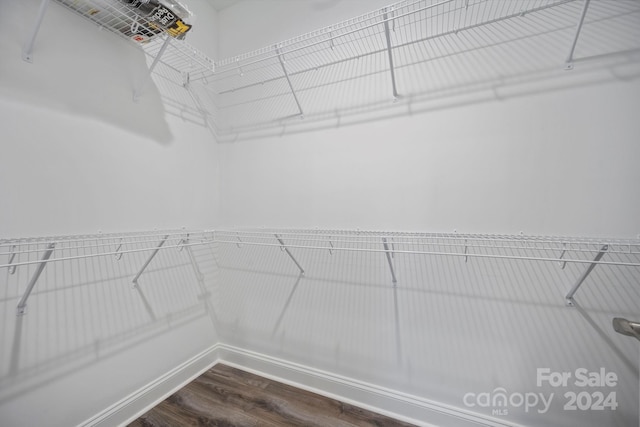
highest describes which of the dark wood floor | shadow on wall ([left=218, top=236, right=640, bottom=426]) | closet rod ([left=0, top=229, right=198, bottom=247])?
closet rod ([left=0, top=229, right=198, bottom=247])

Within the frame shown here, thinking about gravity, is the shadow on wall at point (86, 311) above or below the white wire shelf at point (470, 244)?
below

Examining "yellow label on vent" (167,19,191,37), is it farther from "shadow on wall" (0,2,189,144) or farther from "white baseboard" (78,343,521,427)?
"white baseboard" (78,343,521,427)

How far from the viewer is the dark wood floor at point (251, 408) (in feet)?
4.32

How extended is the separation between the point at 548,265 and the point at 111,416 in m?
2.19

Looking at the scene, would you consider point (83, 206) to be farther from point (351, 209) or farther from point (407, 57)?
point (407, 57)

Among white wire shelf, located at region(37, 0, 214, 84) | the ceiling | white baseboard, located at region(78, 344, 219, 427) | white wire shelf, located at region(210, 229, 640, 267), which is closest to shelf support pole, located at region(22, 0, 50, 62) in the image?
white wire shelf, located at region(37, 0, 214, 84)

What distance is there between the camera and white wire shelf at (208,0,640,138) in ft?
3.47

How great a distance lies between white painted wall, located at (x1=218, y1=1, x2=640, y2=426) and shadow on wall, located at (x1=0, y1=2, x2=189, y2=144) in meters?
0.73

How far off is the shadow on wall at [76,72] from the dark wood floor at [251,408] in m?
1.56

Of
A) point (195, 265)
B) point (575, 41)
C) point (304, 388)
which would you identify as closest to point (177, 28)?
point (195, 265)

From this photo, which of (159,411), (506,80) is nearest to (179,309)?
(159,411)

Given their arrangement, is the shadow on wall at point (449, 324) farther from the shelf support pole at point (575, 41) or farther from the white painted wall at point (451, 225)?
the shelf support pole at point (575, 41)

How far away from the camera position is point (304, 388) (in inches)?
61.7

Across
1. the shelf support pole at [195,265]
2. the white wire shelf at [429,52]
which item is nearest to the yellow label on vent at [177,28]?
the white wire shelf at [429,52]
